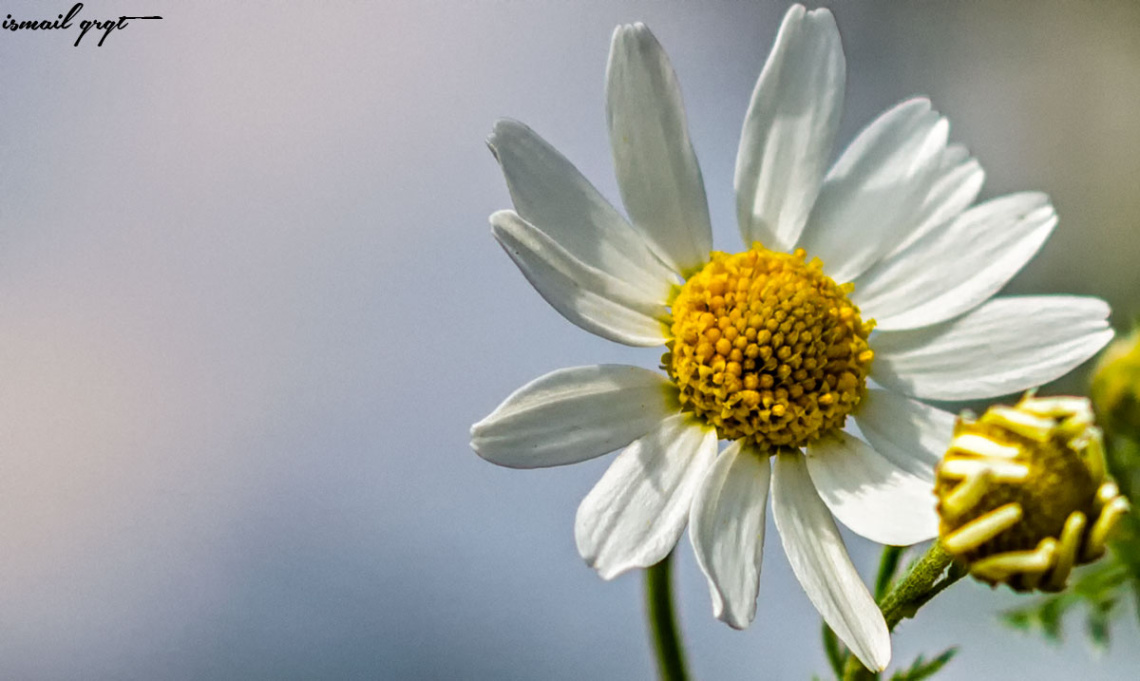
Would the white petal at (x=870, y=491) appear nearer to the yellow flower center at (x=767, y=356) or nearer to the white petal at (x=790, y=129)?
the yellow flower center at (x=767, y=356)

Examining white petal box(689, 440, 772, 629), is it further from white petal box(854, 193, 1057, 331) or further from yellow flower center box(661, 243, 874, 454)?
white petal box(854, 193, 1057, 331)

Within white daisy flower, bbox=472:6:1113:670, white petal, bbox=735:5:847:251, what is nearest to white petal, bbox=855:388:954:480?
white daisy flower, bbox=472:6:1113:670

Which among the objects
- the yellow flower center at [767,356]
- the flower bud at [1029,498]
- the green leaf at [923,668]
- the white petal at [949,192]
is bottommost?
the green leaf at [923,668]

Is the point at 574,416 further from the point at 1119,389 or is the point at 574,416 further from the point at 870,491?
the point at 1119,389

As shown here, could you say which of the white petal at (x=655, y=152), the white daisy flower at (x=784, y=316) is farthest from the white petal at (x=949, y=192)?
the white petal at (x=655, y=152)

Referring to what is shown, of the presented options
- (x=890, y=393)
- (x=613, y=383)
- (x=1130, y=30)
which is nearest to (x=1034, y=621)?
(x=890, y=393)

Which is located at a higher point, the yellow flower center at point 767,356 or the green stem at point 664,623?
the yellow flower center at point 767,356

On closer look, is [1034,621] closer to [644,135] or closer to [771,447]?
[771,447]
